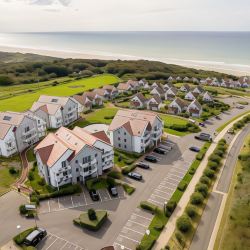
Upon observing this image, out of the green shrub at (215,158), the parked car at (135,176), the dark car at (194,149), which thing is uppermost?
the green shrub at (215,158)

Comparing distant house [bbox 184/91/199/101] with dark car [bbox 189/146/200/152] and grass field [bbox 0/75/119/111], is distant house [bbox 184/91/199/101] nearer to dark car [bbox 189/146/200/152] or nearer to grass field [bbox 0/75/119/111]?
grass field [bbox 0/75/119/111]

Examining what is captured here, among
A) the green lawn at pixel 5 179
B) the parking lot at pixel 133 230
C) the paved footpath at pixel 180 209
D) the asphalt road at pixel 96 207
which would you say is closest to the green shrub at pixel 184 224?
the paved footpath at pixel 180 209

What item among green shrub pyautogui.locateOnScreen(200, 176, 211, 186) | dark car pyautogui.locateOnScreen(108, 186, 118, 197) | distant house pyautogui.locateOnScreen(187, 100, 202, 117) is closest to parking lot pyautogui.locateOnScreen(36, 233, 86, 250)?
dark car pyautogui.locateOnScreen(108, 186, 118, 197)

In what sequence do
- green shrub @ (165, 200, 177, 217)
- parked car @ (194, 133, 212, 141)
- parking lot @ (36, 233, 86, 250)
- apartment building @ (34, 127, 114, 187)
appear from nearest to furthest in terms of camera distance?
parking lot @ (36, 233, 86, 250) → green shrub @ (165, 200, 177, 217) → apartment building @ (34, 127, 114, 187) → parked car @ (194, 133, 212, 141)

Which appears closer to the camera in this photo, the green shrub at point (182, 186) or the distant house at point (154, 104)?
the green shrub at point (182, 186)

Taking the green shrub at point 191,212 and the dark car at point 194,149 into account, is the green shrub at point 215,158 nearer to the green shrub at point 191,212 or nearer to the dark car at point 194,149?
the dark car at point 194,149

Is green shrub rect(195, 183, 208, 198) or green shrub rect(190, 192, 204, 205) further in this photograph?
green shrub rect(195, 183, 208, 198)

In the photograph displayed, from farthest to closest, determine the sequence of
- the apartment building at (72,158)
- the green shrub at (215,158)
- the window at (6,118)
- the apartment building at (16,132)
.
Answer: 1. the window at (6,118)
2. the apartment building at (16,132)
3. the green shrub at (215,158)
4. the apartment building at (72,158)
